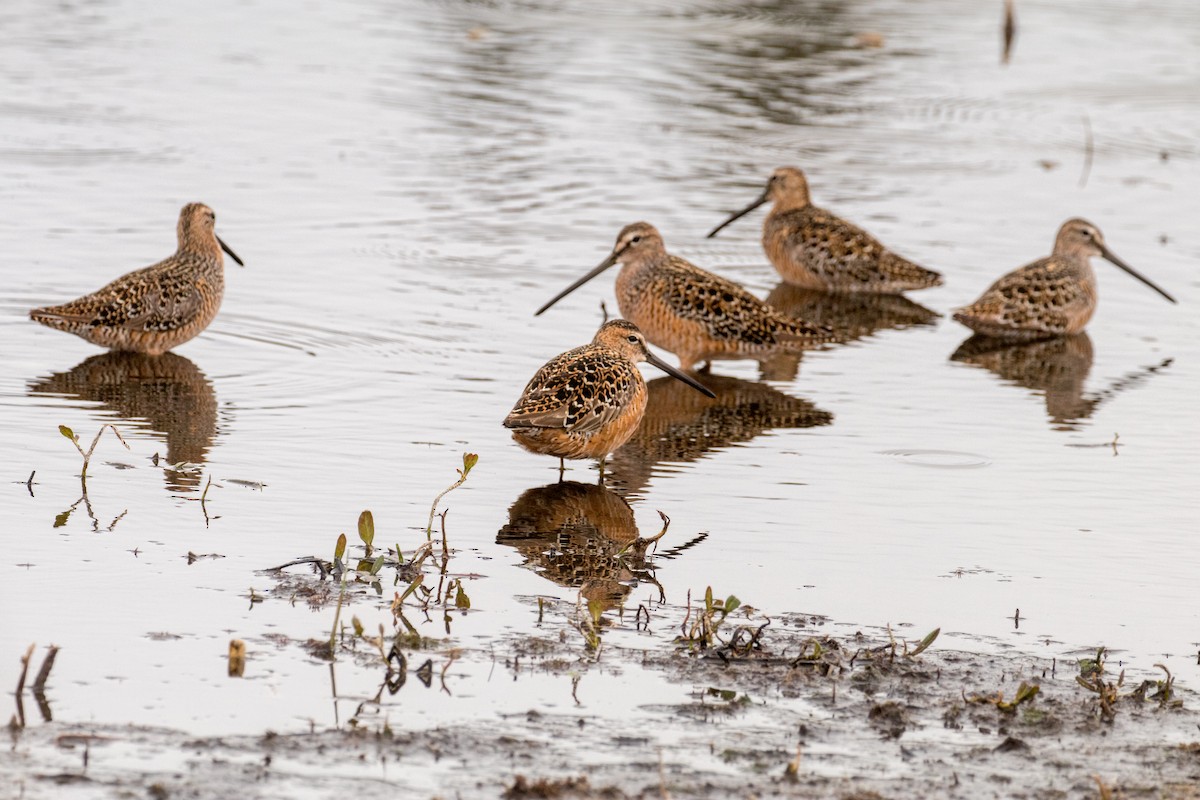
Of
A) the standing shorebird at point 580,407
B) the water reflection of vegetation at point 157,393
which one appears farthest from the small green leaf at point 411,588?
the water reflection of vegetation at point 157,393

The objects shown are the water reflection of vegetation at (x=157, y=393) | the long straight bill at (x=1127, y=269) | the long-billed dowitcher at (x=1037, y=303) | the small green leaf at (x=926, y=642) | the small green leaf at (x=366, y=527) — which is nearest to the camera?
the small green leaf at (x=926, y=642)

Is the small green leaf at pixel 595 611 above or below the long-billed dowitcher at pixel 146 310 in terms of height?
below

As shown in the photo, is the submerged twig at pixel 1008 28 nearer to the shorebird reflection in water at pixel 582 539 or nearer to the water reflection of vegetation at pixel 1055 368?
the water reflection of vegetation at pixel 1055 368

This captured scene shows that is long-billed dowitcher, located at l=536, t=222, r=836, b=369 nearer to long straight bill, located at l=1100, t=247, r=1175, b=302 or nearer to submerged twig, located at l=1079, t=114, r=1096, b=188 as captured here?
long straight bill, located at l=1100, t=247, r=1175, b=302

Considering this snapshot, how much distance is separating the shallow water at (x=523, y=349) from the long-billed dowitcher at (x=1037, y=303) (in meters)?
0.19

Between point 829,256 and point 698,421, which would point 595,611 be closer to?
point 698,421

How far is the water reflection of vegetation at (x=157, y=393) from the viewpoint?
7.60 meters

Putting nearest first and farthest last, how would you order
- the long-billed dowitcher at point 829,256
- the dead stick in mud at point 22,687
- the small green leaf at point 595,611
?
the dead stick in mud at point 22,687
the small green leaf at point 595,611
the long-billed dowitcher at point 829,256

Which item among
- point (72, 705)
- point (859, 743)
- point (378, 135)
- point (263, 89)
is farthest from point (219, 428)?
point (263, 89)

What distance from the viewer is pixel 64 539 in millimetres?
6074

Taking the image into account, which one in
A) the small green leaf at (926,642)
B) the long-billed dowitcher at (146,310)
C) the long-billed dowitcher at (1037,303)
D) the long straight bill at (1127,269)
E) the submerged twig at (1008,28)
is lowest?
the small green leaf at (926,642)

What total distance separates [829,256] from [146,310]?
4.58 meters

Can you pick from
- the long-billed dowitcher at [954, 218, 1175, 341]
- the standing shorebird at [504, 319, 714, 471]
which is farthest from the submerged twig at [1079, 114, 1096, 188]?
the standing shorebird at [504, 319, 714, 471]

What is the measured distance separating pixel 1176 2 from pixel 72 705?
21.3 meters
